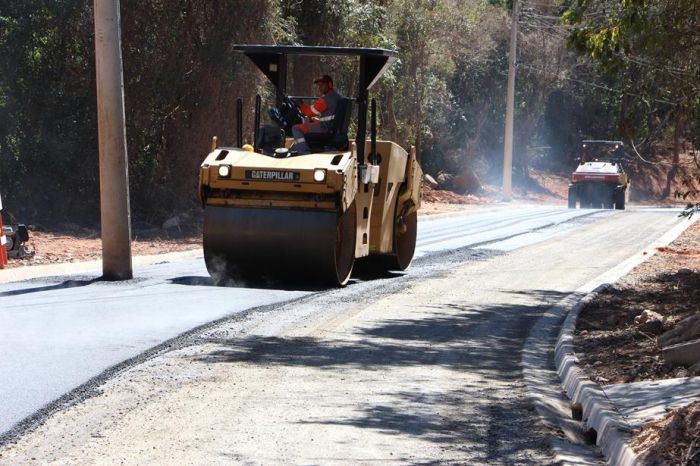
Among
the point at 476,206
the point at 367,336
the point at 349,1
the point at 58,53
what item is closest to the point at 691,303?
the point at 367,336

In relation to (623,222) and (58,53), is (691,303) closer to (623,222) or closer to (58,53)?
(58,53)

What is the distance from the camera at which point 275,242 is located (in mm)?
12727

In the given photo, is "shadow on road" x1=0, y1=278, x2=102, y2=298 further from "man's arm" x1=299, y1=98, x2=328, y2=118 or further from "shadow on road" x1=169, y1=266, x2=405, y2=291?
"man's arm" x1=299, y1=98, x2=328, y2=118

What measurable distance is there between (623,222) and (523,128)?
23.6m

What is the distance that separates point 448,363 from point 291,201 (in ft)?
13.8

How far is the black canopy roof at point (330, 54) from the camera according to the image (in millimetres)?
13656

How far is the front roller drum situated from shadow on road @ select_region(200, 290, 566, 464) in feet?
4.64

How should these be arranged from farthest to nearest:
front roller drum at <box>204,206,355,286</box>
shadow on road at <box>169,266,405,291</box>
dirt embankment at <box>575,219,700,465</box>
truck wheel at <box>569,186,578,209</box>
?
truck wheel at <box>569,186,578,209</box> < shadow on road at <box>169,266,405,291</box> < front roller drum at <box>204,206,355,286</box> < dirt embankment at <box>575,219,700,465</box>

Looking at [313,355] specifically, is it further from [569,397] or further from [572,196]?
[572,196]

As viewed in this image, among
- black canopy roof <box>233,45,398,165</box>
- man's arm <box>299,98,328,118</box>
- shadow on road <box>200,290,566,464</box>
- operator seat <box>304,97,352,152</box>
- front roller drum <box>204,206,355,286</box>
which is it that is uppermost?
black canopy roof <box>233,45,398,165</box>

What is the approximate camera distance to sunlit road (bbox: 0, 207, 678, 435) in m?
7.84

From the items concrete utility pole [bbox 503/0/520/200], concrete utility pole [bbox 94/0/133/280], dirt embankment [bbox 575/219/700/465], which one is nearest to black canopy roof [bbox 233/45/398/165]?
concrete utility pole [bbox 94/0/133/280]

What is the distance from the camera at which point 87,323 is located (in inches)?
407

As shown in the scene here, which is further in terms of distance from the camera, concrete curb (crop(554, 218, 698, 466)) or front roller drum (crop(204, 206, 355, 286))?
front roller drum (crop(204, 206, 355, 286))
